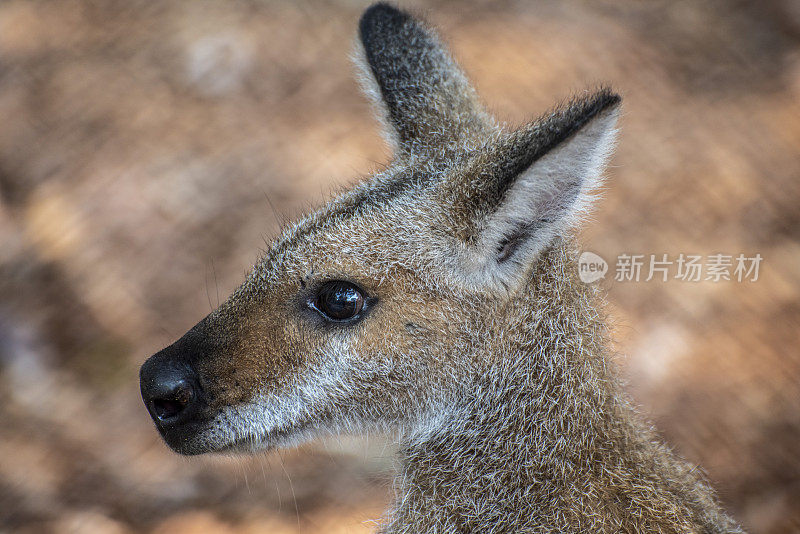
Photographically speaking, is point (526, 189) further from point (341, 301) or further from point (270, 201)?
point (270, 201)

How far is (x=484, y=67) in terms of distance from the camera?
5754 mm

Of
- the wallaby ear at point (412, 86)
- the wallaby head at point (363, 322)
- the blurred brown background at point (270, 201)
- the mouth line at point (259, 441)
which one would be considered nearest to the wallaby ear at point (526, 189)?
the wallaby head at point (363, 322)

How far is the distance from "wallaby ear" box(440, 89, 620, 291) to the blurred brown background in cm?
237

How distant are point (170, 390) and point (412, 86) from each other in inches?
66.1

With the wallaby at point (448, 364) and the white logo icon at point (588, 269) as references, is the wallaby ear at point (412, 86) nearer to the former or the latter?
the wallaby at point (448, 364)

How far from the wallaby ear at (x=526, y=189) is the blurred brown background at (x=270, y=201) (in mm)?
2368

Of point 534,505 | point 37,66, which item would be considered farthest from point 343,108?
point 534,505

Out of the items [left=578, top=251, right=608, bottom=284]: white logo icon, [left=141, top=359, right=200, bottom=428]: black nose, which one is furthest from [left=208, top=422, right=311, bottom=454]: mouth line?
[left=578, top=251, right=608, bottom=284]: white logo icon

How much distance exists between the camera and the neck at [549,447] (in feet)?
9.84

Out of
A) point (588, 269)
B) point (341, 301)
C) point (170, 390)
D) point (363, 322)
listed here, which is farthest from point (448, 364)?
point (170, 390)

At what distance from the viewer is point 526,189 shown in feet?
9.21

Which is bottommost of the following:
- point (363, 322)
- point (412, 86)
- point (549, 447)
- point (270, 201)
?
point (270, 201)

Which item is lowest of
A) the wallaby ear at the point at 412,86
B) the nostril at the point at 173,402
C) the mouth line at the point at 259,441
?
the mouth line at the point at 259,441

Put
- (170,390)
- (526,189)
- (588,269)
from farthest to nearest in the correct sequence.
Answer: (588,269), (170,390), (526,189)
